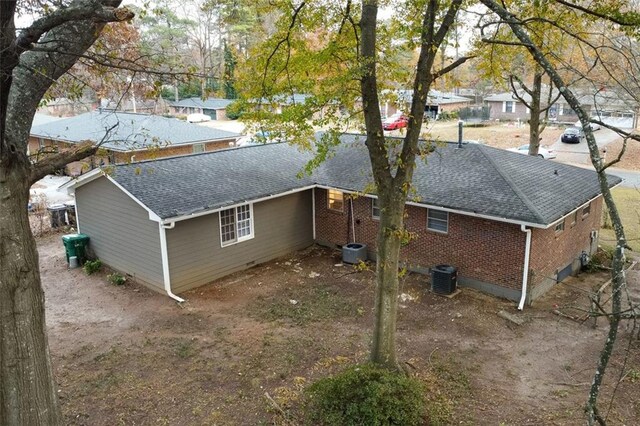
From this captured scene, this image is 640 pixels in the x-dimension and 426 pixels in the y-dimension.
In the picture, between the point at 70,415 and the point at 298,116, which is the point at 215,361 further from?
the point at 298,116

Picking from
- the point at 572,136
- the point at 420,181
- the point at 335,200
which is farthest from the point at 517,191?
the point at 572,136

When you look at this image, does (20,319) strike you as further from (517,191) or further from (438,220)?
(517,191)

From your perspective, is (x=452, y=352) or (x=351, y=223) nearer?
(x=452, y=352)

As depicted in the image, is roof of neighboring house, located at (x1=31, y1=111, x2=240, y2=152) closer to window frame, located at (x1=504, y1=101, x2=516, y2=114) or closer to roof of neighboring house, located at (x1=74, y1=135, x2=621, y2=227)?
roof of neighboring house, located at (x1=74, y1=135, x2=621, y2=227)

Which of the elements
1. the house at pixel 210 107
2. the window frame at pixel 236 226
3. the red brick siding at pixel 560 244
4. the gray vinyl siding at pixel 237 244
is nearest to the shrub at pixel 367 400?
the red brick siding at pixel 560 244

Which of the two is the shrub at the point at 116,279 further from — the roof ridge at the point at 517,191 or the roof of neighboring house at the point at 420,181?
the roof ridge at the point at 517,191

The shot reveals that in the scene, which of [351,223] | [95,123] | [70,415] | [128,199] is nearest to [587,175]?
[351,223]

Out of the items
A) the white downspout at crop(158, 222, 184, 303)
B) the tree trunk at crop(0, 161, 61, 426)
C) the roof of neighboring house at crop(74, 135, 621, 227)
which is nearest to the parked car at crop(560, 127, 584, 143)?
the roof of neighboring house at crop(74, 135, 621, 227)

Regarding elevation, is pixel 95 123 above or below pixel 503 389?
above
